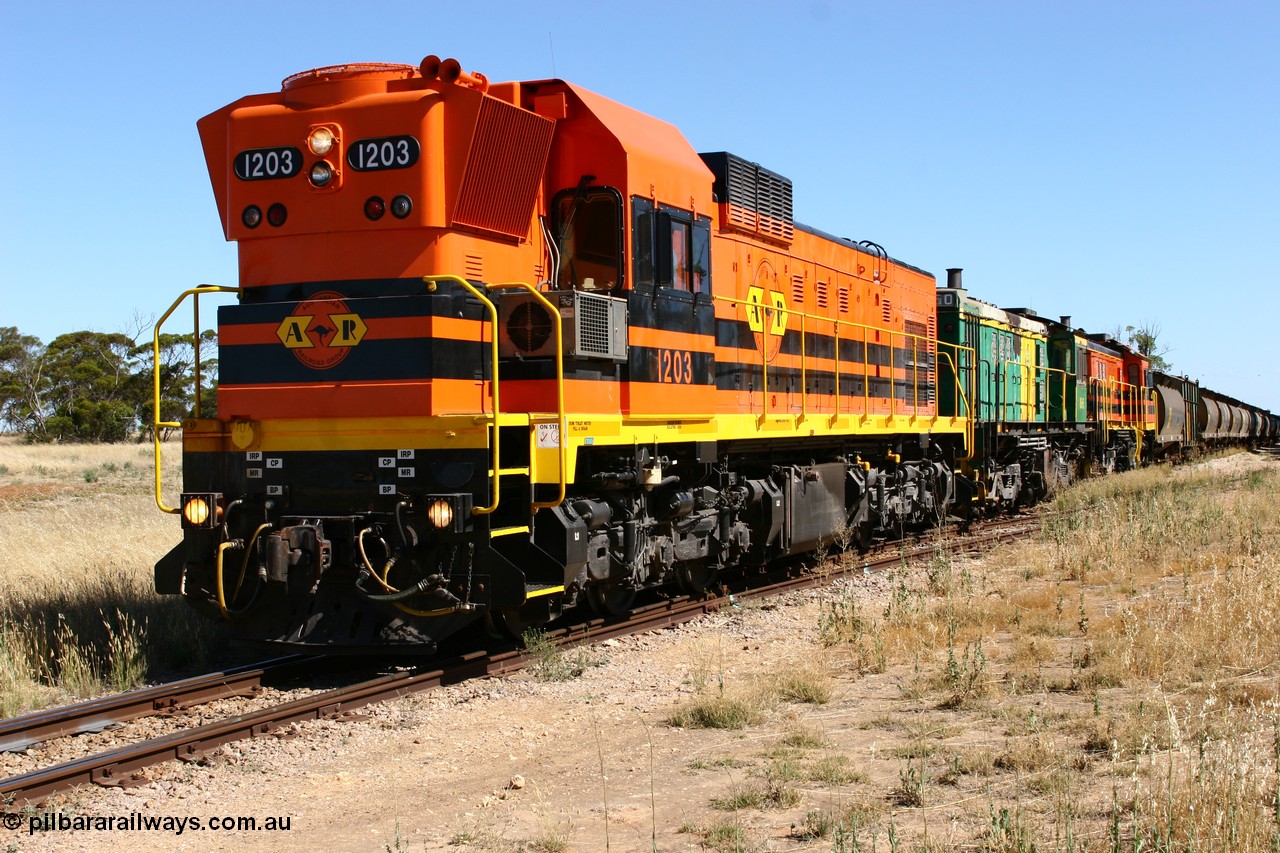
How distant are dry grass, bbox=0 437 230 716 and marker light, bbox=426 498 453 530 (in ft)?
8.80

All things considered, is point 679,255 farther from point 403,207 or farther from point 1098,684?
point 1098,684

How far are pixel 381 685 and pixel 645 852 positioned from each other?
350 centimetres

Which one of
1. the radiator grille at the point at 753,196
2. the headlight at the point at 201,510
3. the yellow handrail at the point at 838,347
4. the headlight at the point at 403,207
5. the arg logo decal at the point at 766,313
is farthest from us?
the arg logo decal at the point at 766,313

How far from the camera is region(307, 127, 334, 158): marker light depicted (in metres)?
8.37

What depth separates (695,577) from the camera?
11508mm

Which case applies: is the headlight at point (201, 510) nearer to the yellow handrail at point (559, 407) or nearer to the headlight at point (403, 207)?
the yellow handrail at point (559, 407)

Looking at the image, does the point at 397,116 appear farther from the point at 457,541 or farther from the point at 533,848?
the point at 533,848

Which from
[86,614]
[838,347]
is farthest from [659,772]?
[838,347]

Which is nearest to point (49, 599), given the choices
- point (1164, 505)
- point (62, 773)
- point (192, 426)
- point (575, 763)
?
point (192, 426)

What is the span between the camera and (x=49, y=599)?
10.7 metres

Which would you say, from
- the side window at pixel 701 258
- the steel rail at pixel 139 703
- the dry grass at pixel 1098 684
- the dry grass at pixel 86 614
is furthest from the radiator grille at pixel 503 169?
the dry grass at pixel 1098 684

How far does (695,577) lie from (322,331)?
4.75 m

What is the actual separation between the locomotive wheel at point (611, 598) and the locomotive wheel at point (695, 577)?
0.90 meters

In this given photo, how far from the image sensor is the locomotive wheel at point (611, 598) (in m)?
9.95
